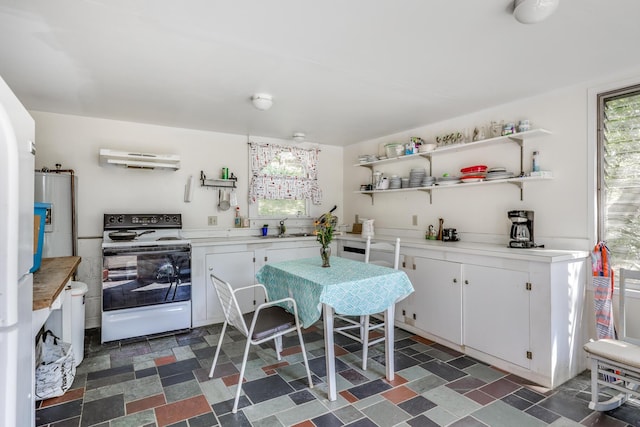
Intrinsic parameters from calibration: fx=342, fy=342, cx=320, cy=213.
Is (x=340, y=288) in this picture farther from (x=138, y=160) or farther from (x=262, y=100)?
(x=138, y=160)

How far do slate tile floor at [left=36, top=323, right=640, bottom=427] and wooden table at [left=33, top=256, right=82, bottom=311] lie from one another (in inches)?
35.1

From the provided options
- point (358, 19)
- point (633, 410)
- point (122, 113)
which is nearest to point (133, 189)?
point (122, 113)

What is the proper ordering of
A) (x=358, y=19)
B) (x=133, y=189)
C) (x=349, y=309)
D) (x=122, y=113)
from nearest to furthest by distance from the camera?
(x=358, y=19) → (x=349, y=309) → (x=122, y=113) → (x=133, y=189)

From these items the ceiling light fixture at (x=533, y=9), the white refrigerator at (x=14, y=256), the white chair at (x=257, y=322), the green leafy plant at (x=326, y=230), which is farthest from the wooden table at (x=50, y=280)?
the ceiling light fixture at (x=533, y=9)

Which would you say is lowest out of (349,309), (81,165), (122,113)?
(349,309)

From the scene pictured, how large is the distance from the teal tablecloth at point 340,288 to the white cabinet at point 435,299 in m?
0.73

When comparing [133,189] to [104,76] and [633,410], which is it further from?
[633,410]

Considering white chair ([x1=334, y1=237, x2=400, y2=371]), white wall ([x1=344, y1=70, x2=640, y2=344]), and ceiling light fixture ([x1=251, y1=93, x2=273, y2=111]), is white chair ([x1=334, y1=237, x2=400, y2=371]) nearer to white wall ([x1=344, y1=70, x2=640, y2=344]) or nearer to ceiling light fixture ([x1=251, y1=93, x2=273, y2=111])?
white wall ([x1=344, y1=70, x2=640, y2=344])

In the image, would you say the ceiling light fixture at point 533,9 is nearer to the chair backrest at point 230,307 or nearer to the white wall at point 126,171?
the chair backrest at point 230,307

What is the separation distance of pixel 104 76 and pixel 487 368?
374cm

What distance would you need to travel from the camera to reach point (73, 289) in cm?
283

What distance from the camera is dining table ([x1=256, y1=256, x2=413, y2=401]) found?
2.25 metres

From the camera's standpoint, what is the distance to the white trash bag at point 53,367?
227 centimetres

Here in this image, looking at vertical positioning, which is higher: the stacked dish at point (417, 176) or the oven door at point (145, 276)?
the stacked dish at point (417, 176)
